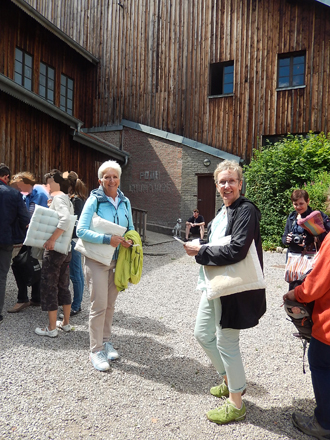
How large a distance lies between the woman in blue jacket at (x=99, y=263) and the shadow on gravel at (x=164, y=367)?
0.23m

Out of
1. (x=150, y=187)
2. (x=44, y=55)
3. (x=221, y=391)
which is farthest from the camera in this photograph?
(x=150, y=187)

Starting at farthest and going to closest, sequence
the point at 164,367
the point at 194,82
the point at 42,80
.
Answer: the point at 194,82, the point at 42,80, the point at 164,367

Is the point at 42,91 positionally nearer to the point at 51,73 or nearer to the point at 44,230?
the point at 51,73

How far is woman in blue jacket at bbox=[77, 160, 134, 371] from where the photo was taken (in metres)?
3.18

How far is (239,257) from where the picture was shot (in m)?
2.27

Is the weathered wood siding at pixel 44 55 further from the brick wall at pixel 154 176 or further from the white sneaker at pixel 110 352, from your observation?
the white sneaker at pixel 110 352

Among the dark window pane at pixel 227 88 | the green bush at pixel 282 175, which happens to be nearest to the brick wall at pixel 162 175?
the dark window pane at pixel 227 88

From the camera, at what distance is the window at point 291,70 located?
13.4 meters

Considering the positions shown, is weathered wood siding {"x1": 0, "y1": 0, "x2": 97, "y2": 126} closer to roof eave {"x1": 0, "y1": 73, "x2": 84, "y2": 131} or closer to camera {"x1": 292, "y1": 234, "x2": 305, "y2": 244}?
roof eave {"x1": 0, "y1": 73, "x2": 84, "y2": 131}

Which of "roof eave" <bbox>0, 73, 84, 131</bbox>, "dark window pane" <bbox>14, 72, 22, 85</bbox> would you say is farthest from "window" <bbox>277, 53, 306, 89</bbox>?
"dark window pane" <bbox>14, 72, 22, 85</bbox>

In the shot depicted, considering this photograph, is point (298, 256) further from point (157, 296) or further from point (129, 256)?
point (157, 296)

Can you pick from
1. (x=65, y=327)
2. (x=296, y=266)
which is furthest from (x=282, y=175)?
(x=65, y=327)

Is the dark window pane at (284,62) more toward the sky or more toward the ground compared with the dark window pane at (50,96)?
more toward the sky

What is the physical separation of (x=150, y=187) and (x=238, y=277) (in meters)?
13.4
